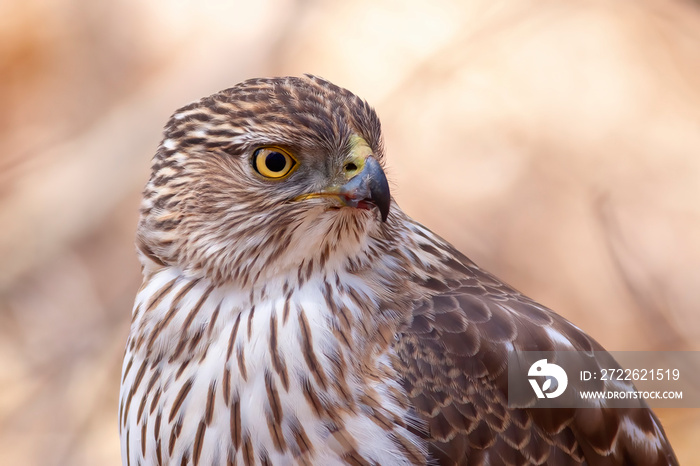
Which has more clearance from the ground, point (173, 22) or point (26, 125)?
point (173, 22)

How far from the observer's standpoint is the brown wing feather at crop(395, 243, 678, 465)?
7.13 ft

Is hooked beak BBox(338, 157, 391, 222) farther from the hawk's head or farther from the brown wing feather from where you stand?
the brown wing feather

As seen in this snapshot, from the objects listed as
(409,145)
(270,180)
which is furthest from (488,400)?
(409,145)

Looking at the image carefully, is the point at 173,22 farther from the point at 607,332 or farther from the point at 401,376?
→ the point at 401,376

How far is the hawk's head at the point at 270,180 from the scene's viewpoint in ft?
7.11

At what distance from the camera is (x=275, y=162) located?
2.22 metres

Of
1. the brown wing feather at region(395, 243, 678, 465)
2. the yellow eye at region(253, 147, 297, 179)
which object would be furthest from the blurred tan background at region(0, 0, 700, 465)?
the yellow eye at region(253, 147, 297, 179)

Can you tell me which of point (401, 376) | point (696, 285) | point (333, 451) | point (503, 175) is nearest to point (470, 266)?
point (401, 376)

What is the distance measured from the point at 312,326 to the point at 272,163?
1.51ft

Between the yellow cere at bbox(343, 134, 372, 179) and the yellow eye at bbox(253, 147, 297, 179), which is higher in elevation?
the yellow cere at bbox(343, 134, 372, 179)

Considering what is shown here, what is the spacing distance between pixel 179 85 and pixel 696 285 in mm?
3181

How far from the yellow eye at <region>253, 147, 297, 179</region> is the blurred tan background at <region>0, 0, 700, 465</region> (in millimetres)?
2400

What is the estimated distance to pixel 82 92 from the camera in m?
5.25

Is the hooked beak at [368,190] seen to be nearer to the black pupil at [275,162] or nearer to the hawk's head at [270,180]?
the hawk's head at [270,180]
